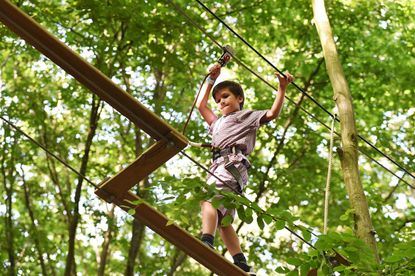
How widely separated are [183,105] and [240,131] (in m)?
5.36

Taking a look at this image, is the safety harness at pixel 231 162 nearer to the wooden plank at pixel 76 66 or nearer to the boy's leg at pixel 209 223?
the boy's leg at pixel 209 223

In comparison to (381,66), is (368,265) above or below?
below

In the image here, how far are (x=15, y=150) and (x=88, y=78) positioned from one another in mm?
6305

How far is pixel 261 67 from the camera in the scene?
1146 cm

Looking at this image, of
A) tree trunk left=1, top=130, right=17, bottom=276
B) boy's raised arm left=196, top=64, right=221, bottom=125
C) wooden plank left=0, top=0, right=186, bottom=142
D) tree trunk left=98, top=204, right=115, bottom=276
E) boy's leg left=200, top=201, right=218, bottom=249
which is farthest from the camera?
tree trunk left=98, top=204, right=115, bottom=276

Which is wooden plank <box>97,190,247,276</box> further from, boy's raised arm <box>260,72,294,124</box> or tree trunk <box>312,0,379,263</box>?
boy's raised arm <box>260,72,294,124</box>

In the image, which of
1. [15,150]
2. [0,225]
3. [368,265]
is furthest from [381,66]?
[368,265]

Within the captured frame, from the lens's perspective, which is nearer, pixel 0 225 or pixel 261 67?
pixel 0 225

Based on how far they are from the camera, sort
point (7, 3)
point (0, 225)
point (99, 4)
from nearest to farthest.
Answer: point (7, 3)
point (99, 4)
point (0, 225)

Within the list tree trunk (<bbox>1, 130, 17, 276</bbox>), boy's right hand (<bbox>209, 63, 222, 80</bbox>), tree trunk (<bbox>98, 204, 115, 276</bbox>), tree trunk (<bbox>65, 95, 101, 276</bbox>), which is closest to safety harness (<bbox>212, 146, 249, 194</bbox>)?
boy's right hand (<bbox>209, 63, 222, 80</bbox>)

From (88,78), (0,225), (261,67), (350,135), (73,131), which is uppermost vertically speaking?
(261,67)

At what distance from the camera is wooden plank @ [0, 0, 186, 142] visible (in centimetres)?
337

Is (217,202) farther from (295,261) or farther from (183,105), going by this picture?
(183,105)

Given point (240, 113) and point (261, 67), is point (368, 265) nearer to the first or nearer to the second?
point (240, 113)
